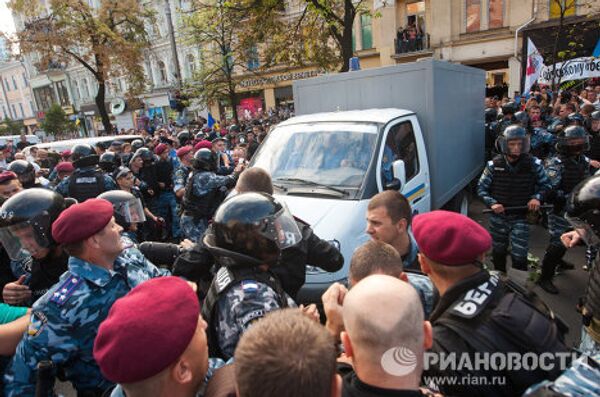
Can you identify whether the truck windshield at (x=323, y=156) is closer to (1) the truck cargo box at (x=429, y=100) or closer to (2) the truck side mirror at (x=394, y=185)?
(2) the truck side mirror at (x=394, y=185)

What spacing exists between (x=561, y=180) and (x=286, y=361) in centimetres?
517

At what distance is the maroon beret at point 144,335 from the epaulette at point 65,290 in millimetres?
849

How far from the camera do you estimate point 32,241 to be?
2.38 meters

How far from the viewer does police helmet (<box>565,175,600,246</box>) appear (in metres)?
2.21

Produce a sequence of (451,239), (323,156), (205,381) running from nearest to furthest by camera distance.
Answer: (205,381) → (451,239) → (323,156)

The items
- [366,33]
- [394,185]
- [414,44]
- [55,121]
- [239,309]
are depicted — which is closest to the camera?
[239,309]

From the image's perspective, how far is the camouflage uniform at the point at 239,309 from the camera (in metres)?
1.64

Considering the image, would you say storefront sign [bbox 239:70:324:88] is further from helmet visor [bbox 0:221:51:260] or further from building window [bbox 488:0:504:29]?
helmet visor [bbox 0:221:51:260]

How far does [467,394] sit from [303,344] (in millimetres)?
968

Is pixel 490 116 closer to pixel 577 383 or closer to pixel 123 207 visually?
pixel 123 207

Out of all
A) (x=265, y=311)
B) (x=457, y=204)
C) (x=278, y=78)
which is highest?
(x=278, y=78)

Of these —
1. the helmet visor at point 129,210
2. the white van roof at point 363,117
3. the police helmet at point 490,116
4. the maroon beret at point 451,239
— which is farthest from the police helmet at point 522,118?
the helmet visor at point 129,210

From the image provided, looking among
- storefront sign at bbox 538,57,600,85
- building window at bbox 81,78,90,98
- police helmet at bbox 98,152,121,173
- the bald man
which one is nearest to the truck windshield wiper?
the bald man

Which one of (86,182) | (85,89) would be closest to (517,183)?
(86,182)
